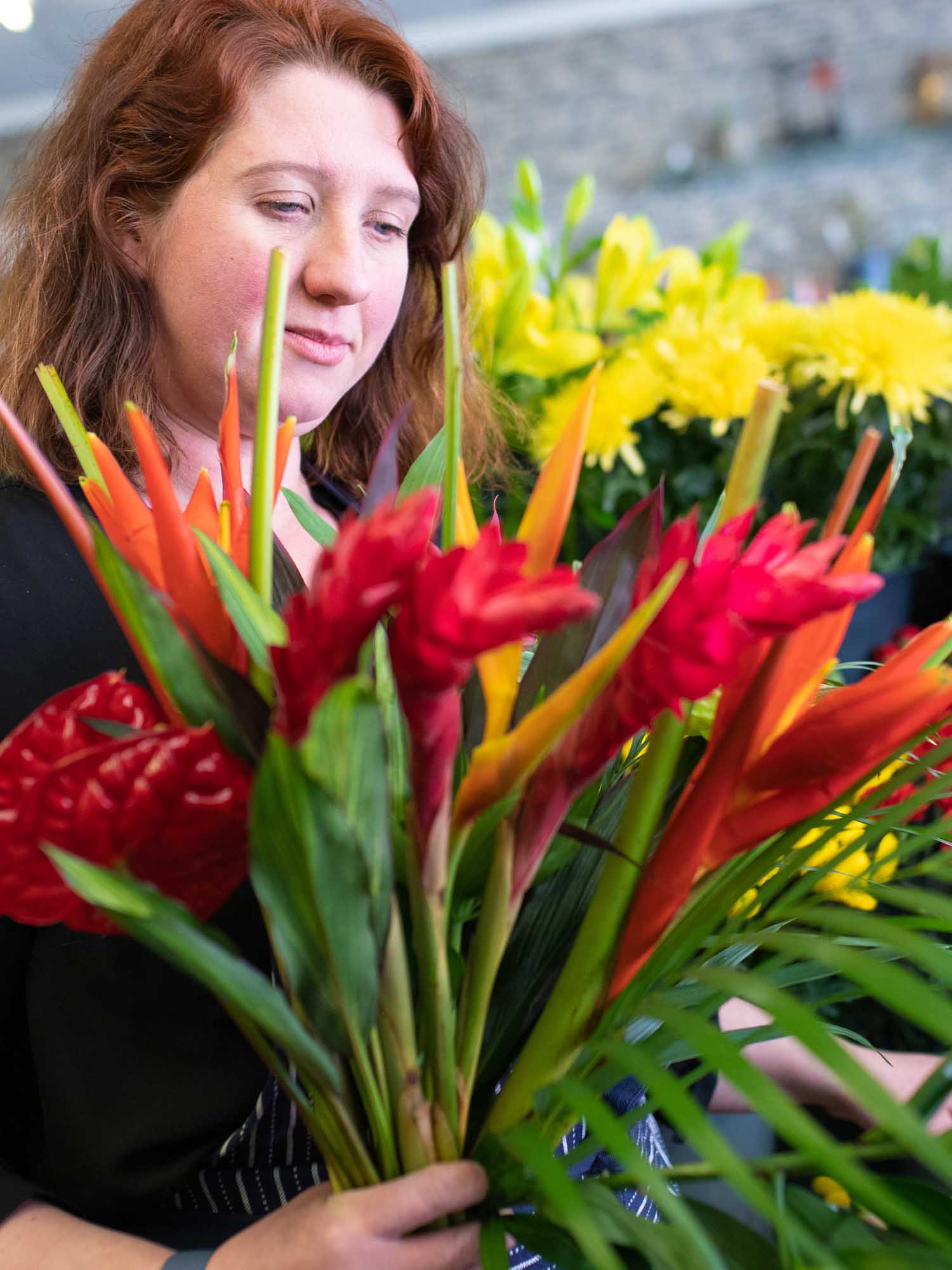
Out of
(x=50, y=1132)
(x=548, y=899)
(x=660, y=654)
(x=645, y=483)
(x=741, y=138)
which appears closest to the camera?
(x=660, y=654)

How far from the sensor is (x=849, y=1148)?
1.13 feet

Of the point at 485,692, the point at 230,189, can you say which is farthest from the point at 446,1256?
the point at 230,189

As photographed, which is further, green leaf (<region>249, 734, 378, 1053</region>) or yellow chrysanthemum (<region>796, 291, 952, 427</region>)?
yellow chrysanthemum (<region>796, 291, 952, 427</region>)

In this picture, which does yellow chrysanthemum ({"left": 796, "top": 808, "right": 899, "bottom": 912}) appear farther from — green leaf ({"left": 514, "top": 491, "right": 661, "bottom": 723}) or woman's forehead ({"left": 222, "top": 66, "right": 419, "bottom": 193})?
woman's forehead ({"left": 222, "top": 66, "right": 419, "bottom": 193})

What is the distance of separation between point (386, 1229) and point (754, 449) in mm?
281

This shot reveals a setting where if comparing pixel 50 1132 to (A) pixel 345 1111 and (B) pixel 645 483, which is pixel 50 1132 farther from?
(B) pixel 645 483

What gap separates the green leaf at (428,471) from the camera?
0.46 m

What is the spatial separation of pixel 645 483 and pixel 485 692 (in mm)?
625

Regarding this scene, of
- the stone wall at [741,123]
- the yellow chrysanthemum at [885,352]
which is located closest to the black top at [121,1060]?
the yellow chrysanthemum at [885,352]

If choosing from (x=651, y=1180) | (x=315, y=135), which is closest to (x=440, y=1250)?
(x=651, y=1180)

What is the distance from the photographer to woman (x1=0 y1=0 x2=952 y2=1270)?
1.82 feet

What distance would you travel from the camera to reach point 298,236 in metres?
0.69

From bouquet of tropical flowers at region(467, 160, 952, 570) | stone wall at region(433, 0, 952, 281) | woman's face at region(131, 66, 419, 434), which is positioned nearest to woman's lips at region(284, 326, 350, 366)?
woman's face at region(131, 66, 419, 434)

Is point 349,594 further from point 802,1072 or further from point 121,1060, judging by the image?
point 802,1072
